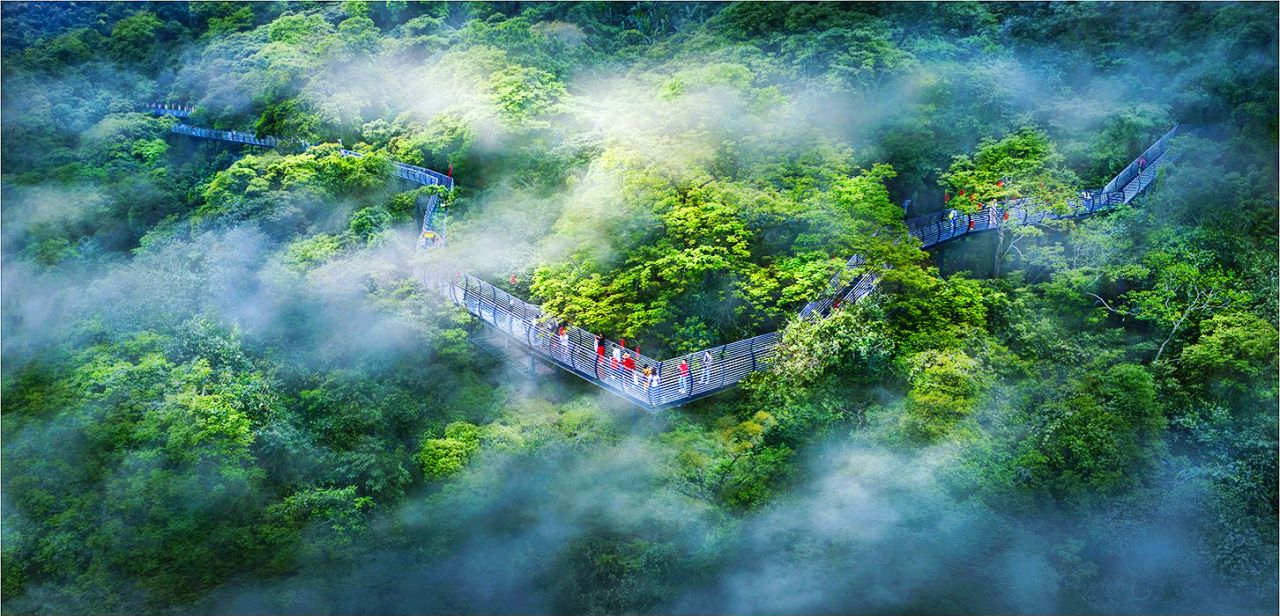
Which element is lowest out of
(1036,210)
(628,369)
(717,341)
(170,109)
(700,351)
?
(717,341)

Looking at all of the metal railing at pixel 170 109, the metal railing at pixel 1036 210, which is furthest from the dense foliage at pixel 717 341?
the metal railing at pixel 170 109

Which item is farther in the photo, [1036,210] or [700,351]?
[1036,210]

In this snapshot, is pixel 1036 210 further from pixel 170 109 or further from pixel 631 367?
pixel 170 109

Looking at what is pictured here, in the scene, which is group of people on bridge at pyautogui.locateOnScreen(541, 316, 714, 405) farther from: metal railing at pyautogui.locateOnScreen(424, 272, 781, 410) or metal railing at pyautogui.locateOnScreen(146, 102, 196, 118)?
metal railing at pyautogui.locateOnScreen(146, 102, 196, 118)

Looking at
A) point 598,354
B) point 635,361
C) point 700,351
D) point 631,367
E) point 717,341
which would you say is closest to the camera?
point 631,367

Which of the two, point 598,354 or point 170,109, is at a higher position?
point 170,109

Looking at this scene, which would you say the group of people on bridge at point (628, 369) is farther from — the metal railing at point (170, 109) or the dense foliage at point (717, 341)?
the metal railing at point (170, 109)

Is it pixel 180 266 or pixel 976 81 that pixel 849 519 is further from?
pixel 180 266

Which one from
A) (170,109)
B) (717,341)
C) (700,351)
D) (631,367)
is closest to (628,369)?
(631,367)
